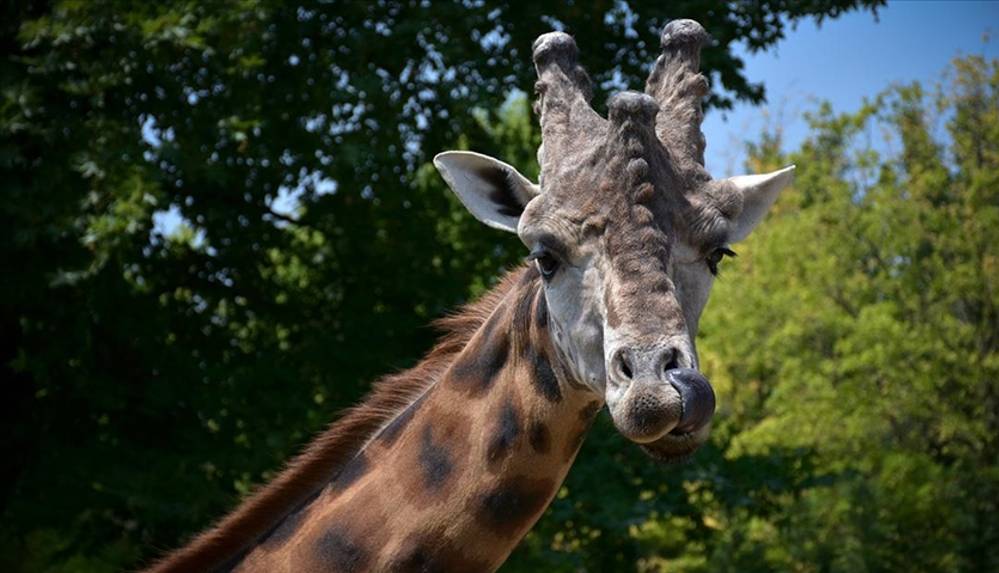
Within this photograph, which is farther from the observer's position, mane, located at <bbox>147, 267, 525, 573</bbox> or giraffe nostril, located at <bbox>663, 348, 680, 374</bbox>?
mane, located at <bbox>147, 267, 525, 573</bbox>

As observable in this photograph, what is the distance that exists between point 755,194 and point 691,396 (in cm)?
112

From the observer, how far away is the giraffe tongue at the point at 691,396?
11.8ft

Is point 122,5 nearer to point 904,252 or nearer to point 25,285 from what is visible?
point 25,285

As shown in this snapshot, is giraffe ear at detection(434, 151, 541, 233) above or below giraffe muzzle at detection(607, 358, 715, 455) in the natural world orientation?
above

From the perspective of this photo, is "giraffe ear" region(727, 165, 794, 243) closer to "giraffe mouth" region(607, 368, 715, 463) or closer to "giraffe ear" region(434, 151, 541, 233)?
"giraffe ear" region(434, 151, 541, 233)

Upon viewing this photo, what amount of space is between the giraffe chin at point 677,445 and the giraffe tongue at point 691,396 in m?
0.04

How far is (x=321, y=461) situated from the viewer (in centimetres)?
464

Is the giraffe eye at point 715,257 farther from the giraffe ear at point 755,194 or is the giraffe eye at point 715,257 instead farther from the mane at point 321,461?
the mane at point 321,461

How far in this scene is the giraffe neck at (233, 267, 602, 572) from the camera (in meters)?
4.18

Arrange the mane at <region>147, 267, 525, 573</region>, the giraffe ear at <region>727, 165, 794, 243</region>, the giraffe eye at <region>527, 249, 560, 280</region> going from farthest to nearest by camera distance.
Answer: the mane at <region>147, 267, 525, 573</region>
the giraffe ear at <region>727, 165, 794, 243</region>
the giraffe eye at <region>527, 249, 560, 280</region>

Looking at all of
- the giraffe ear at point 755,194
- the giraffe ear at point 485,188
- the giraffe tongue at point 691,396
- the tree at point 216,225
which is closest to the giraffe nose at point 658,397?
the giraffe tongue at point 691,396

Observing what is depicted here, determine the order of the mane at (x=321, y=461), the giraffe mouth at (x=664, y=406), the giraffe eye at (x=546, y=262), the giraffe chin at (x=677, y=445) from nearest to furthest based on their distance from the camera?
the giraffe mouth at (x=664, y=406), the giraffe chin at (x=677, y=445), the giraffe eye at (x=546, y=262), the mane at (x=321, y=461)

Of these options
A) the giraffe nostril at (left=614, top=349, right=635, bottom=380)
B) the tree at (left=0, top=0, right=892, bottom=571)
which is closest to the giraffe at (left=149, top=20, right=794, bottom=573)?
the giraffe nostril at (left=614, top=349, right=635, bottom=380)

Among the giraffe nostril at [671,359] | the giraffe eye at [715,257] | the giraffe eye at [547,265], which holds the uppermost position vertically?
the giraffe eye at [715,257]
